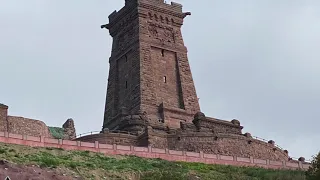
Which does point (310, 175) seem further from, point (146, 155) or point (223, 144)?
point (223, 144)

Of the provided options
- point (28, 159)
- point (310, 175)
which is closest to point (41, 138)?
point (28, 159)

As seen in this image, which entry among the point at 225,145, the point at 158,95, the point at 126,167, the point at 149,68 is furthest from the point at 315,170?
the point at 149,68

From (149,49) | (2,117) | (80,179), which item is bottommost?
(80,179)

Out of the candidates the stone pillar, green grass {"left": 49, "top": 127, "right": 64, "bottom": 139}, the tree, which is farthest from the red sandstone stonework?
the tree

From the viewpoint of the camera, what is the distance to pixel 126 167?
3950 cm

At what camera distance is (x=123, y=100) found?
2269 inches

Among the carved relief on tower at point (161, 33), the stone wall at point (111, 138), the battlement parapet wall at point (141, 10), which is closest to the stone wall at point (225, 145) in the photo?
the stone wall at point (111, 138)

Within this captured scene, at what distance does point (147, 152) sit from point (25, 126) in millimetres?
7850

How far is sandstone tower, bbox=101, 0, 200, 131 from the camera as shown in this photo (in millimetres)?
55322

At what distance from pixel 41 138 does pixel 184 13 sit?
938 inches

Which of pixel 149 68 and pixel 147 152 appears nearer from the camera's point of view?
pixel 147 152

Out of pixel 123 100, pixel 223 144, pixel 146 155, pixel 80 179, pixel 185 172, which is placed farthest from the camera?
pixel 123 100

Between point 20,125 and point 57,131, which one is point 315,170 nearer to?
point 20,125

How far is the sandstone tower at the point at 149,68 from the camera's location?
5532 centimetres
